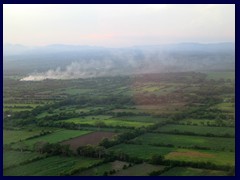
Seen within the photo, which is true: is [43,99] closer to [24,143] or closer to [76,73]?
[24,143]

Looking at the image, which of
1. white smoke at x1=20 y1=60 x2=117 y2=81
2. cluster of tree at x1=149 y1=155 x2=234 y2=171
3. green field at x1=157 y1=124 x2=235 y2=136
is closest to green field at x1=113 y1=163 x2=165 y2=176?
cluster of tree at x1=149 y1=155 x2=234 y2=171

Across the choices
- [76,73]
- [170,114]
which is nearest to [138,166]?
[170,114]

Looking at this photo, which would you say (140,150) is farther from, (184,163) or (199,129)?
(199,129)

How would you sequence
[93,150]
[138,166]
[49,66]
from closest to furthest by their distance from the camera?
[138,166] < [93,150] < [49,66]

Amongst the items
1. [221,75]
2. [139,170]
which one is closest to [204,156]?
[139,170]

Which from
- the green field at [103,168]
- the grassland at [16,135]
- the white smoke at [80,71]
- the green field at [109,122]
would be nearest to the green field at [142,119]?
the green field at [109,122]
